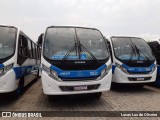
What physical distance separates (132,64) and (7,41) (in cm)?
490

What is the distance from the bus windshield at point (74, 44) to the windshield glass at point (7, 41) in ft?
3.65

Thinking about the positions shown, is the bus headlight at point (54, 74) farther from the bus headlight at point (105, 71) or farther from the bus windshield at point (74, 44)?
the bus headlight at point (105, 71)

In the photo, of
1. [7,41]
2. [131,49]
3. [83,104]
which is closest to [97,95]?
[83,104]

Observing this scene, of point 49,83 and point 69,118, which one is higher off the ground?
point 49,83

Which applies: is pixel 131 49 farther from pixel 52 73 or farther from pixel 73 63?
pixel 52 73

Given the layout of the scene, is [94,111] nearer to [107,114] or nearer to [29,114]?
[107,114]

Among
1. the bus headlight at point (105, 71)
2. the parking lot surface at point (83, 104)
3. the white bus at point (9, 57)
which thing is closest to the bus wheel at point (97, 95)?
the parking lot surface at point (83, 104)

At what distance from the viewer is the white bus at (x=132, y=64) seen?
323 inches

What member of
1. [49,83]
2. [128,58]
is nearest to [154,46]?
[128,58]

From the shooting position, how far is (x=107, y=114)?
5.46 m

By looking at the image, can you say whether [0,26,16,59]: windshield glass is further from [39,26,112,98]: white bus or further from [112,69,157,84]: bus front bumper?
[112,69,157,84]: bus front bumper

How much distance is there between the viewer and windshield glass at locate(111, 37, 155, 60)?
859 cm

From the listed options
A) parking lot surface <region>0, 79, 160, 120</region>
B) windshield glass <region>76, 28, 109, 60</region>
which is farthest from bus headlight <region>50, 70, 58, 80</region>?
windshield glass <region>76, 28, 109, 60</region>

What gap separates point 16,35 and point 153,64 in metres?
5.69
